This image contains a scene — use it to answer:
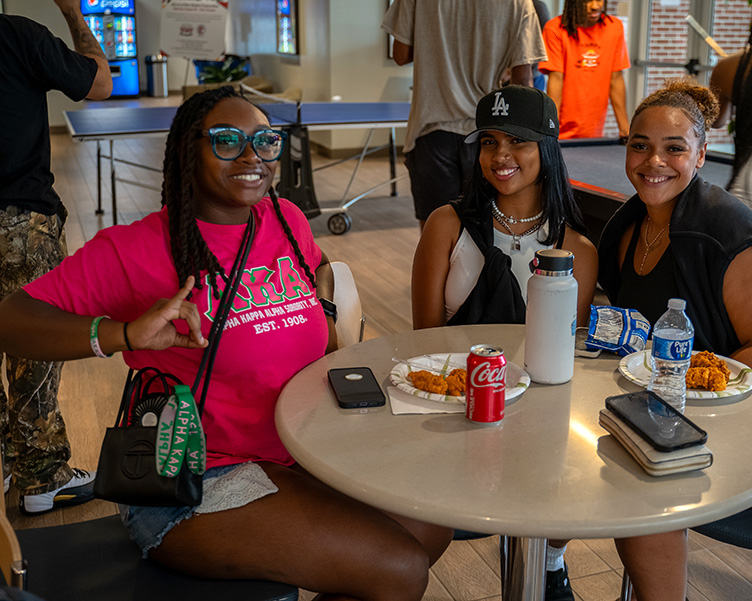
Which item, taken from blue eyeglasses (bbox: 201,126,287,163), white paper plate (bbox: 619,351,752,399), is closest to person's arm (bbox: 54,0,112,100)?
blue eyeglasses (bbox: 201,126,287,163)

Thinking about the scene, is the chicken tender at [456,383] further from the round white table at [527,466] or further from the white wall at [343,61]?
the white wall at [343,61]

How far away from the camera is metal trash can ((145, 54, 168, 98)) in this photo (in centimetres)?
1518

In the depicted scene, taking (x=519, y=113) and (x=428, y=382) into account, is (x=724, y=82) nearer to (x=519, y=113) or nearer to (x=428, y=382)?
(x=519, y=113)

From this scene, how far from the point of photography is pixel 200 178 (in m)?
1.68

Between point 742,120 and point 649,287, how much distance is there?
17.0 inches

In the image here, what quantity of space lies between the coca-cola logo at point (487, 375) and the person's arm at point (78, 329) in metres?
0.49

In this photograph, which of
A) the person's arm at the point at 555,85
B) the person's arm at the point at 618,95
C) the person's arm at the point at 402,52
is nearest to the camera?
the person's arm at the point at 402,52

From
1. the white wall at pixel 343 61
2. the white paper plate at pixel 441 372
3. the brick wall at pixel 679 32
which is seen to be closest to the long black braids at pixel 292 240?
the white paper plate at pixel 441 372

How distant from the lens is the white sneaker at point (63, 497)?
254 cm

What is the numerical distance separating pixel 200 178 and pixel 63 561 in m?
0.78

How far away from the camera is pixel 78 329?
1447mm

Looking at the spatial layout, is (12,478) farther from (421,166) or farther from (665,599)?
(421,166)

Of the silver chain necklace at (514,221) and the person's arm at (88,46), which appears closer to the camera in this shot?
the silver chain necklace at (514,221)

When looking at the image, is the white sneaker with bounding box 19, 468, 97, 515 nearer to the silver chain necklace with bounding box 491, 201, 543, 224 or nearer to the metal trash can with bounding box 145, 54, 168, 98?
the silver chain necklace with bounding box 491, 201, 543, 224
